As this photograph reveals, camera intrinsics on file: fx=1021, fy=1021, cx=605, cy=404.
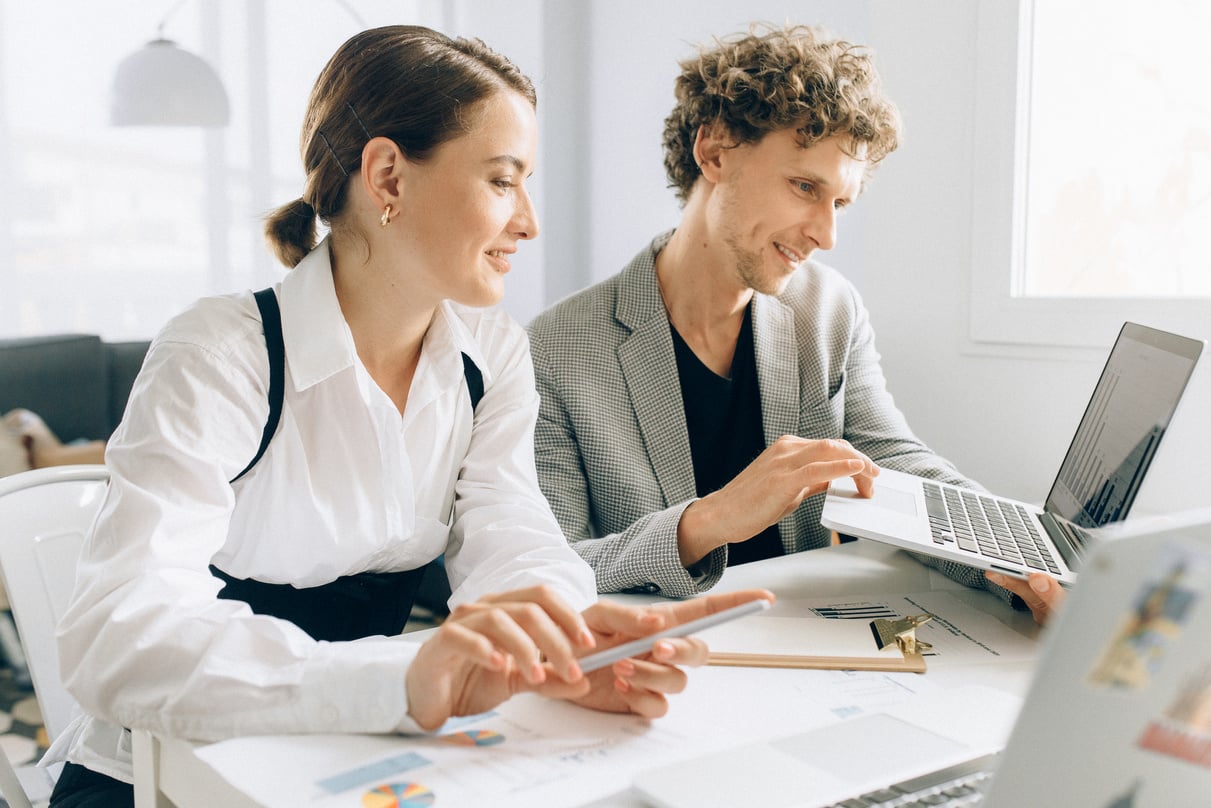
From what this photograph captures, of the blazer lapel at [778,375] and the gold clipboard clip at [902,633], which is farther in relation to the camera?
the blazer lapel at [778,375]

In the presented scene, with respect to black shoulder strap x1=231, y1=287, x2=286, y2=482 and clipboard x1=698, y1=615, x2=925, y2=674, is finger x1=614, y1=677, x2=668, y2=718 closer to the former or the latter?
clipboard x1=698, y1=615, x2=925, y2=674

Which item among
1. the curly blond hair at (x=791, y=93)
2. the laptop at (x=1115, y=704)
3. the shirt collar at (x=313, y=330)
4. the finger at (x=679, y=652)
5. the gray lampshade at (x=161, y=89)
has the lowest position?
the finger at (x=679, y=652)

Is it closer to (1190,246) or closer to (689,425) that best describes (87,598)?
(689,425)

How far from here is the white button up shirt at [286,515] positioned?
0.78 metres

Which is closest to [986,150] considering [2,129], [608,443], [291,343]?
[608,443]

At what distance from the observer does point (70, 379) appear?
9.18 feet

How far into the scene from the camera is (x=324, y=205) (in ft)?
3.99

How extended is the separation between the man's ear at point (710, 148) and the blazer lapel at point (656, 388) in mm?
257

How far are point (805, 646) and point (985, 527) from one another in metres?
0.36

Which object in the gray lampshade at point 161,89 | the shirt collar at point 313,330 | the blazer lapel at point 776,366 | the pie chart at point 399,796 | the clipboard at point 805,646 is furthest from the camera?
the gray lampshade at point 161,89

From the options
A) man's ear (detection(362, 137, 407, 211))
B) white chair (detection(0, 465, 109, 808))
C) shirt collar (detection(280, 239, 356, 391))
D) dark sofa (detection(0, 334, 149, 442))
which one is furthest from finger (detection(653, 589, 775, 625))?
dark sofa (detection(0, 334, 149, 442))

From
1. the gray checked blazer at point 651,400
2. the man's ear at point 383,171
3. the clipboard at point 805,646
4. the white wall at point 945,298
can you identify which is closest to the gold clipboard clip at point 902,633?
the clipboard at point 805,646

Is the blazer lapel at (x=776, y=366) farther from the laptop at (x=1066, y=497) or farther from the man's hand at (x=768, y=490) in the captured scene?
the man's hand at (x=768, y=490)

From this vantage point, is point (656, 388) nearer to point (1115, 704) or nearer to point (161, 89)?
point (1115, 704)
